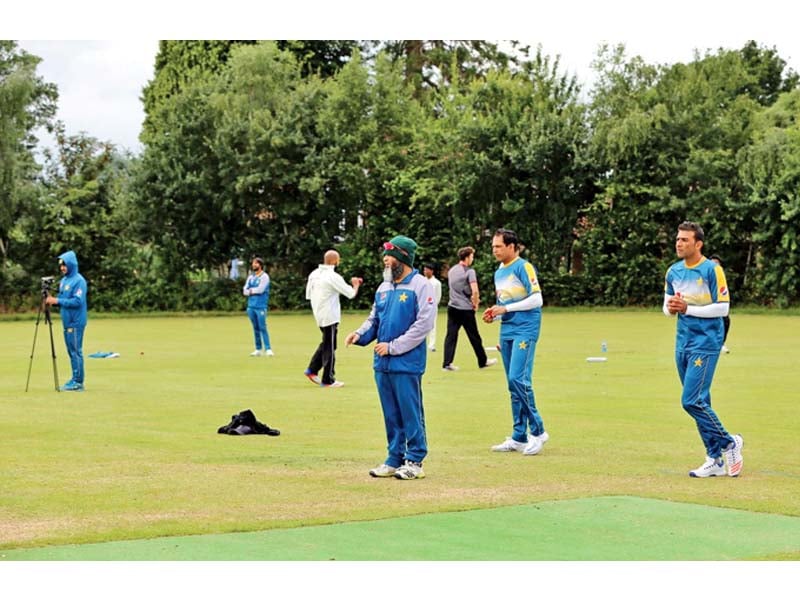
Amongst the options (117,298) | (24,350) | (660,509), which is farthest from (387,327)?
(117,298)

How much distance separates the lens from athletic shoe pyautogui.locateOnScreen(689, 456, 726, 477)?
427 inches

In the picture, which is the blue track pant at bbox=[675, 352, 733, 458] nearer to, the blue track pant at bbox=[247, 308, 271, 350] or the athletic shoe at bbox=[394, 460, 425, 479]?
the athletic shoe at bbox=[394, 460, 425, 479]

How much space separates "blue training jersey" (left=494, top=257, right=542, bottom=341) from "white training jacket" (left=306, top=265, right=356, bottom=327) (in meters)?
7.40

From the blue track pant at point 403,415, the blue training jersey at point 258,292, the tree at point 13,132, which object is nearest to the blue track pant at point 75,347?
the blue training jersey at point 258,292

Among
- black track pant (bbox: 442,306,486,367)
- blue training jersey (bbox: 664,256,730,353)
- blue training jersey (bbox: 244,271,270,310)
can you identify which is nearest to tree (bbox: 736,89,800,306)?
blue training jersey (bbox: 244,271,270,310)

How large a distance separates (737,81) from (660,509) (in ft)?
161

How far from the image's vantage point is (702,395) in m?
10.7

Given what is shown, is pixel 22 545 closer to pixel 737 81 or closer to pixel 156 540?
pixel 156 540

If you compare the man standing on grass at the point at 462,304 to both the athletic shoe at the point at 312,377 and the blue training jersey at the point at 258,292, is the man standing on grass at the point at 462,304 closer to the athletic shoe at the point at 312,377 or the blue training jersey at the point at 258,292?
→ the athletic shoe at the point at 312,377

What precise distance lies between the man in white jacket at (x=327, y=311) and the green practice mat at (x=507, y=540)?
10.4 metres

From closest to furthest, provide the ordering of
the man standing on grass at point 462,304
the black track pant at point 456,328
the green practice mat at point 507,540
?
1. the green practice mat at point 507,540
2. the man standing on grass at point 462,304
3. the black track pant at point 456,328

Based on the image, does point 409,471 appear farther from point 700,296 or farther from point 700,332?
point 700,296

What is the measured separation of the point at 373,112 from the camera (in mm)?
50156

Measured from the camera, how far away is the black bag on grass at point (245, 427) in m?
13.8
